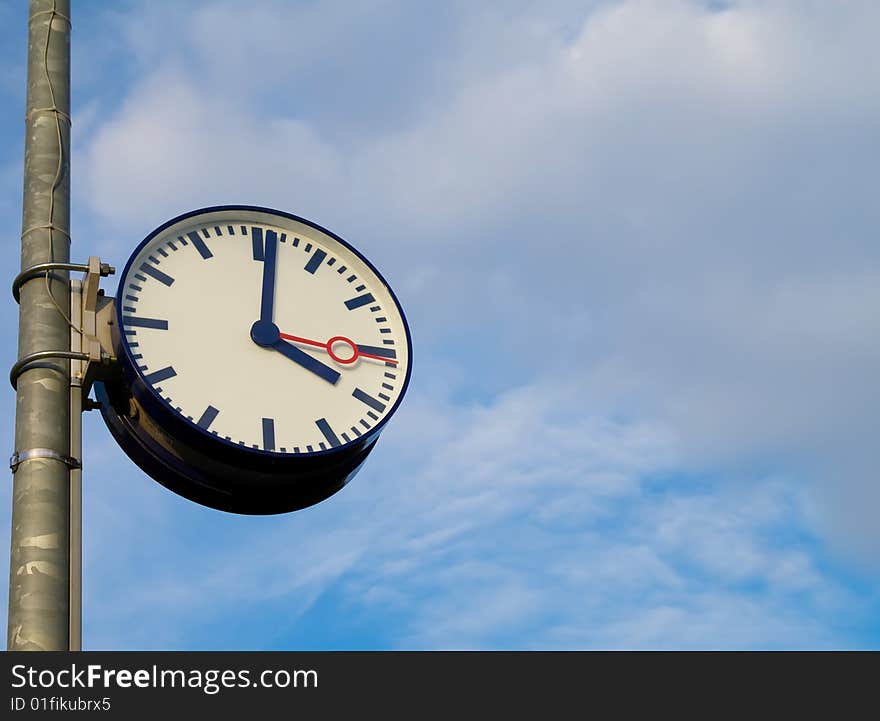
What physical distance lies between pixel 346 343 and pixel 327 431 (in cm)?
61

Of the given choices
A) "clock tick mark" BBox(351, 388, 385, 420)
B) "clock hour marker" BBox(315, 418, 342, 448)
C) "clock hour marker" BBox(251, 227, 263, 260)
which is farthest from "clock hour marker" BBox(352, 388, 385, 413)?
"clock hour marker" BBox(251, 227, 263, 260)

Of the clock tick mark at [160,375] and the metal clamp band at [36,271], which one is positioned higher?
the metal clamp band at [36,271]

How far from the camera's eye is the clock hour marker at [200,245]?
27.5 ft

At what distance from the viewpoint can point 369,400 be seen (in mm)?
8266

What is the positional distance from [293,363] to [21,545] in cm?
194

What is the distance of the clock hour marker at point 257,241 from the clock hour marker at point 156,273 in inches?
21.9

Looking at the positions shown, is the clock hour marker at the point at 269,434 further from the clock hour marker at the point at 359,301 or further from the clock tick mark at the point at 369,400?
the clock hour marker at the point at 359,301

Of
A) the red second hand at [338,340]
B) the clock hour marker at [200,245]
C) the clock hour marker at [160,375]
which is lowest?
the clock hour marker at [160,375]

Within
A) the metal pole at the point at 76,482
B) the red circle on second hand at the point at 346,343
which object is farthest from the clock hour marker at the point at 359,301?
the metal pole at the point at 76,482

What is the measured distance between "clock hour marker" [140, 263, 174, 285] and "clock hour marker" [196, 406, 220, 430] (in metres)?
0.79

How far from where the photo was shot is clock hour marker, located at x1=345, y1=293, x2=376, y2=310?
8.66 meters
